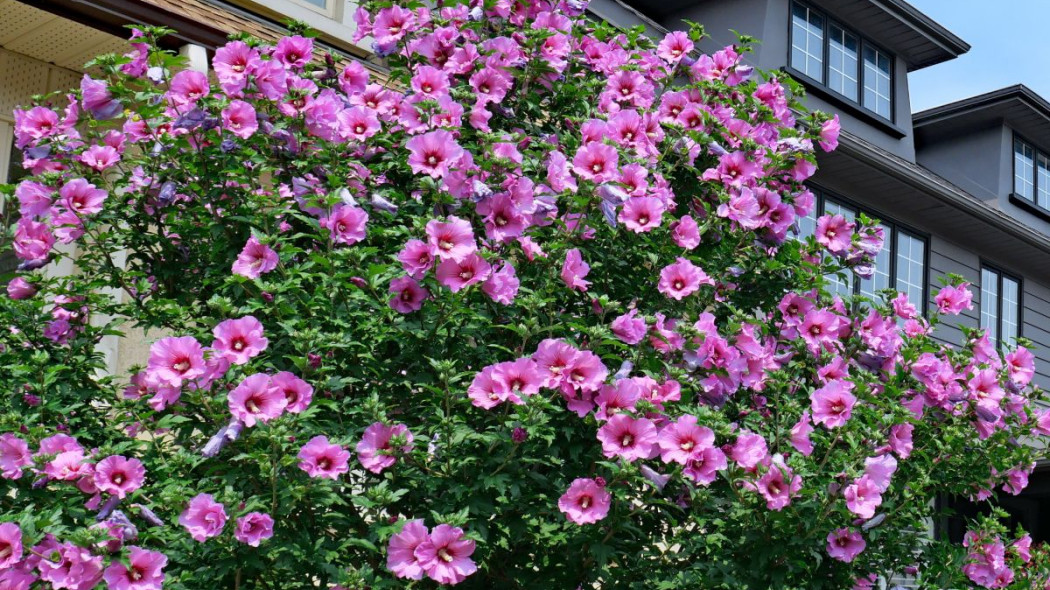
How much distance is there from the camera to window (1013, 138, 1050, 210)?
16844 mm

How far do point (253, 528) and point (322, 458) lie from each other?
0.29 m

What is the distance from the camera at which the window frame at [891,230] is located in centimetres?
1327

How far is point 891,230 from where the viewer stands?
1442cm

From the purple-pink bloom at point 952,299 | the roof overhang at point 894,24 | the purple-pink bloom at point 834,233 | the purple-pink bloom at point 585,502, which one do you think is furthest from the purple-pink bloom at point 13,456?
the roof overhang at point 894,24

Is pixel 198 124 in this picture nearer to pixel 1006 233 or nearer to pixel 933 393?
pixel 933 393

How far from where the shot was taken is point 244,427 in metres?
Result: 3.58

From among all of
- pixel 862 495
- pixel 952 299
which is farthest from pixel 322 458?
pixel 952 299

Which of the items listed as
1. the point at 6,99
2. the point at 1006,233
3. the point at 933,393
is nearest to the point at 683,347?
the point at 933,393

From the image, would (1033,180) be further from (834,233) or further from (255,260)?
(255,260)

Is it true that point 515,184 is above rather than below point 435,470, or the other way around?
above

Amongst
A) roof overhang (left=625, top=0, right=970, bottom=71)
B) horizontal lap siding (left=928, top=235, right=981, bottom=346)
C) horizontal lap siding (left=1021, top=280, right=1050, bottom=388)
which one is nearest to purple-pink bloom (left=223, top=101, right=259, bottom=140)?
roof overhang (left=625, top=0, right=970, bottom=71)

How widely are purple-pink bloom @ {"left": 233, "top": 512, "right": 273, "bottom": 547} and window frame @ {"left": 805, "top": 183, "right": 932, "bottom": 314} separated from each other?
10276 mm

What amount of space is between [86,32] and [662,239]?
479 cm

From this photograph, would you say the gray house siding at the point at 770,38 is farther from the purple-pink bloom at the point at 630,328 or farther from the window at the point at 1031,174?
the purple-pink bloom at the point at 630,328
